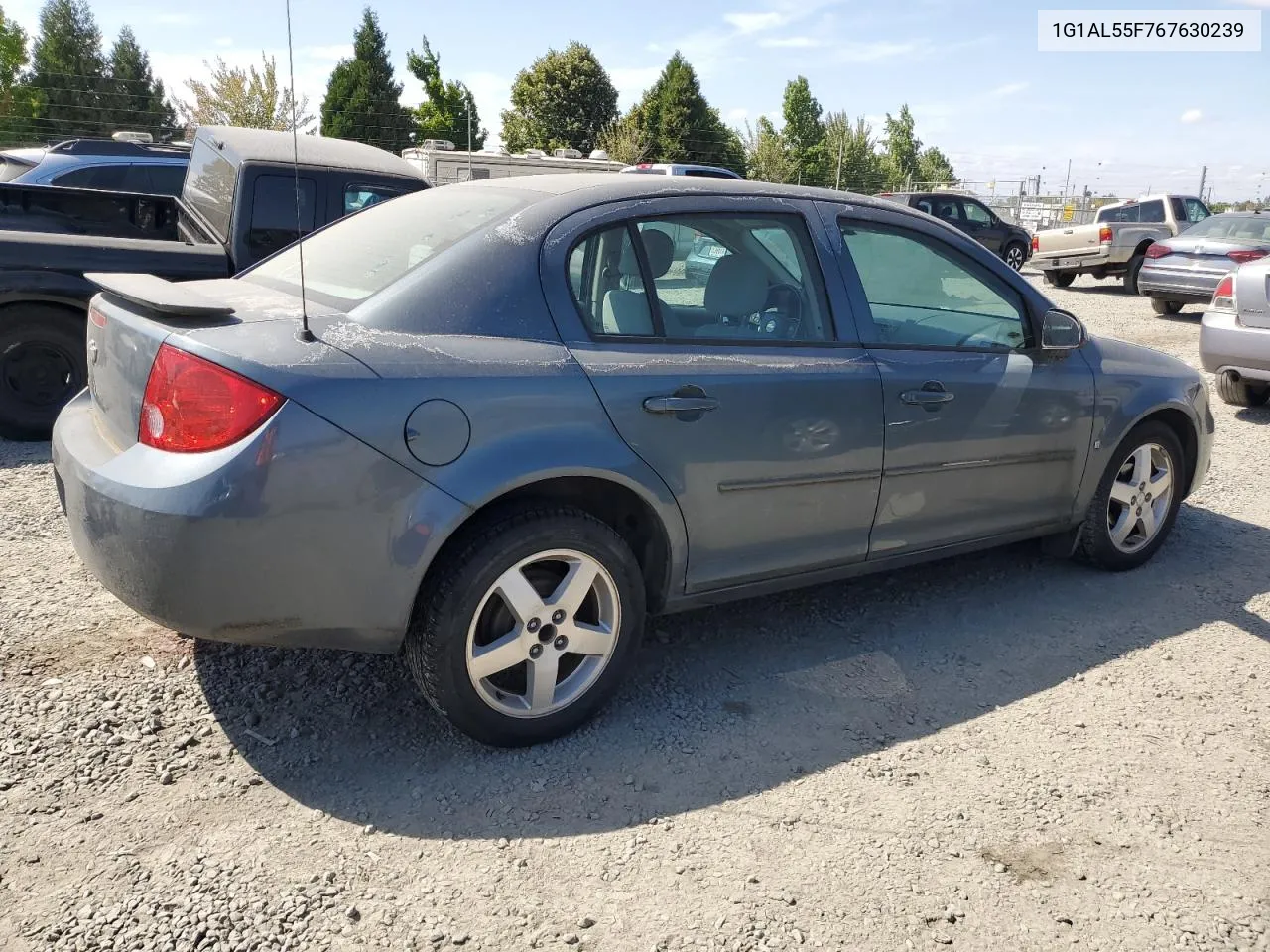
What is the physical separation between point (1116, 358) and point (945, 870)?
2.65 metres

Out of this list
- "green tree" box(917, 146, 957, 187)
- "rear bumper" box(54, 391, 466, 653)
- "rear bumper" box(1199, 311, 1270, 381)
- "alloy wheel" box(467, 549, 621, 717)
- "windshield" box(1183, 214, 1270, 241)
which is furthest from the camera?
"green tree" box(917, 146, 957, 187)

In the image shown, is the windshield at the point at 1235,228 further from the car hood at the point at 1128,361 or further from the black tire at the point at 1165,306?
the car hood at the point at 1128,361

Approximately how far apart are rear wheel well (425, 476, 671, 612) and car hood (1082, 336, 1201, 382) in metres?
2.19

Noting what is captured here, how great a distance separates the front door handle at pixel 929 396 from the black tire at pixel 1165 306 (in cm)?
1245

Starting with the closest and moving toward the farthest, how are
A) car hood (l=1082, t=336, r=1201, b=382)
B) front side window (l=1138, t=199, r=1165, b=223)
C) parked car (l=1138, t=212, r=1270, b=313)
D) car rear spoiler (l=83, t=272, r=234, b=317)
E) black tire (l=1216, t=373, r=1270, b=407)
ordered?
car rear spoiler (l=83, t=272, r=234, b=317) < car hood (l=1082, t=336, r=1201, b=382) < black tire (l=1216, t=373, r=1270, b=407) < parked car (l=1138, t=212, r=1270, b=313) < front side window (l=1138, t=199, r=1165, b=223)

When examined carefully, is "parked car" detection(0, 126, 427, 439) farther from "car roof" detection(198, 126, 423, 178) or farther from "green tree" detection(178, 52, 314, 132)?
"green tree" detection(178, 52, 314, 132)

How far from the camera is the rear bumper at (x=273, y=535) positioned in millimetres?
2471

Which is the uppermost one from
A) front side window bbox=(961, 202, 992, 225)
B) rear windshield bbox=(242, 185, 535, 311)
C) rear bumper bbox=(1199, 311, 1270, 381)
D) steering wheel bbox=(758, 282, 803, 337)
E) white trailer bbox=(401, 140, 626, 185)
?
white trailer bbox=(401, 140, 626, 185)

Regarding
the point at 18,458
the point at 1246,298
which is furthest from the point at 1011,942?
the point at 1246,298

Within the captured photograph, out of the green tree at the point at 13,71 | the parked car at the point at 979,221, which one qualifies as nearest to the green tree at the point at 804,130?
the parked car at the point at 979,221

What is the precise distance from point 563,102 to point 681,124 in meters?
7.47

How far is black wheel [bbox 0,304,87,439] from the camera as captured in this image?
18.9ft

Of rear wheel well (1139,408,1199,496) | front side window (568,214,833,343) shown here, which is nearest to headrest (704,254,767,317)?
front side window (568,214,833,343)

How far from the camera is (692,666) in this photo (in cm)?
359
